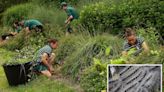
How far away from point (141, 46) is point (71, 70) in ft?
6.18

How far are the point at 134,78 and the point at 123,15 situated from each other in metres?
6.66

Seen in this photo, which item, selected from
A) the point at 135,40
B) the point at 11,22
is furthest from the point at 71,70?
the point at 11,22

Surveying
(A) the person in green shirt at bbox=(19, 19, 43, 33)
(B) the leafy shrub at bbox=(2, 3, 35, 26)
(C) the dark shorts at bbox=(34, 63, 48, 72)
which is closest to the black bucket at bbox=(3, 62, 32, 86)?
(C) the dark shorts at bbox=(34, 63, 48, 72)

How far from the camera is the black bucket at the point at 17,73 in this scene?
10.1 metres

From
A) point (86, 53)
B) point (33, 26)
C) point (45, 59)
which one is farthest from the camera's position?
point (33, 26)

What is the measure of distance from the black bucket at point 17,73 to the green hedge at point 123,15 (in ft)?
10.2

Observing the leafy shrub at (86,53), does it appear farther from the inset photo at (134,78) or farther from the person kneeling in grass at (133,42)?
the inset photo at (134,78)

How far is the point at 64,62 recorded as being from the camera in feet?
35.1

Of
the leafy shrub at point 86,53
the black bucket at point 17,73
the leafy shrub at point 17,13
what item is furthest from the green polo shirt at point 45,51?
the leafy shrub at point 17,13

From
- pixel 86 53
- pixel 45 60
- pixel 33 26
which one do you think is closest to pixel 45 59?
pixel 45 60

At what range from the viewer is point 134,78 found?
19.6 feet

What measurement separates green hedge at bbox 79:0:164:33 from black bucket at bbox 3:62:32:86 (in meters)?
3.11

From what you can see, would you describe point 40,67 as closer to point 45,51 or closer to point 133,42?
point 45,51

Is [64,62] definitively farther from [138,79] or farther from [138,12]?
[138,79]
